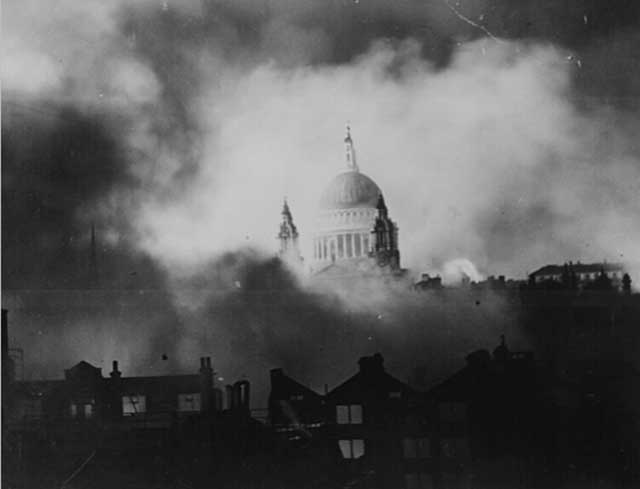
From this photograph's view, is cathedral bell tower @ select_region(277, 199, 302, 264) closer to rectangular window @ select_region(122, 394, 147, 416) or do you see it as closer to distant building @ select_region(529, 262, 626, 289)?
rectangular window @ select_region(122, 394, 147, 416)

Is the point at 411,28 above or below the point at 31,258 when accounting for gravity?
above

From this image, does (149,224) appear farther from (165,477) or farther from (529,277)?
(529,277)

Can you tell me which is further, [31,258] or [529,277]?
[31,258]

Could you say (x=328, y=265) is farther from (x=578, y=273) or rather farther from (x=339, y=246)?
(x=578, y=273)

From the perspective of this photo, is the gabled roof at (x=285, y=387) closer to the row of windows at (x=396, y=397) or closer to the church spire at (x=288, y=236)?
the row of windows at (x=396, y=397)

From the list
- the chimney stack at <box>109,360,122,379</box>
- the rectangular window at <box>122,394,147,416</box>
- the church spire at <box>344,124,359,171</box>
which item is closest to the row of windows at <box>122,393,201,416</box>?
the rectangular window at <box>122,394,147,416</box>

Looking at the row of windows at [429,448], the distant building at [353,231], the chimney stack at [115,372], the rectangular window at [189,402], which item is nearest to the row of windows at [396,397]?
the row of windows at [429,448]

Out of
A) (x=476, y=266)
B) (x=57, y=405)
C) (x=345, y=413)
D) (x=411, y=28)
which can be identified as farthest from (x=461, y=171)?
(x=57, y=405)
